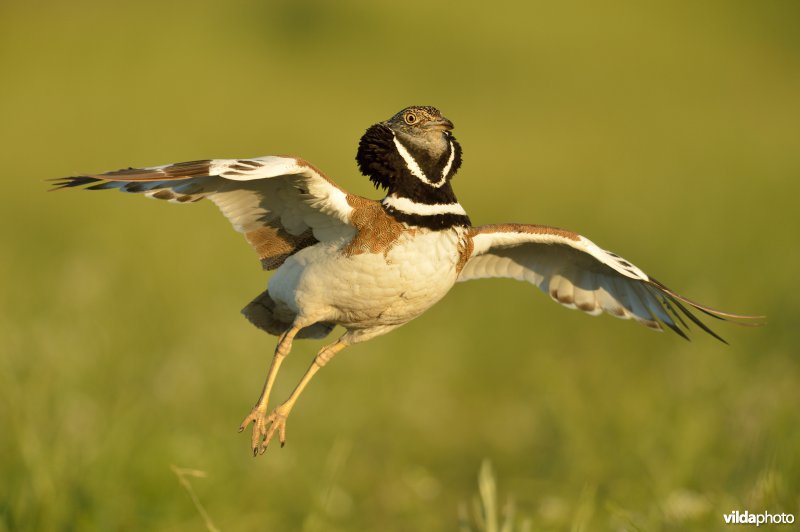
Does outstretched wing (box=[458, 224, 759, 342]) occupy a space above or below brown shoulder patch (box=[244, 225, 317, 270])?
below

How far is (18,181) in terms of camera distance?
22609 mm

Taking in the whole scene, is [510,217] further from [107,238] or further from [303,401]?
[303,401]

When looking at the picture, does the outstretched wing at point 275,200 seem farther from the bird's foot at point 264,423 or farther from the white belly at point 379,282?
the bird's foot at point 264,423

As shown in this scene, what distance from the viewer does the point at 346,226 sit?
15.8 feet

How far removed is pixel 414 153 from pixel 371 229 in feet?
1.29

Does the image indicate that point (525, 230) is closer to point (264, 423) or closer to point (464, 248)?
point (464, 248)

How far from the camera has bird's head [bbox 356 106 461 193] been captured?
4551 millimetres

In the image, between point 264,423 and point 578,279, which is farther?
point 578,279

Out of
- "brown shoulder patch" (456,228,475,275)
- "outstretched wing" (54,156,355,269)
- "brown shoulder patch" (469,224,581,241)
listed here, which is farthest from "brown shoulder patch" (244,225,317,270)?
"brown shoulder patch" (469,224,581,241)

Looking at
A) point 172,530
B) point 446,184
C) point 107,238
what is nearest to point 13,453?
point 172,530

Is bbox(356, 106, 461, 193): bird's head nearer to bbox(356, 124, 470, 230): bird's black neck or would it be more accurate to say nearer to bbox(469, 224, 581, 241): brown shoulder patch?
bbox(356, 124, 470, 230): bird's black neck

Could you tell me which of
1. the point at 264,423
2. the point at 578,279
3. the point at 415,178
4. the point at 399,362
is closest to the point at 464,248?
the point at 415,178

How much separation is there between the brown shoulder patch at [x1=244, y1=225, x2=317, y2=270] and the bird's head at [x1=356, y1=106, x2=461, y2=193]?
0.58 metres

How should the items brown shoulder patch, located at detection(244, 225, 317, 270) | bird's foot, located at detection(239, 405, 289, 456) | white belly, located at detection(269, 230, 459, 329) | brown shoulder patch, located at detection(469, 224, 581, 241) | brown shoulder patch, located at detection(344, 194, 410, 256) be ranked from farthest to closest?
brown shoulder patch, located at detection(469, 224, 581, 241) < brown shoulder patch, located at detection(244, 225, 317, 270) < brown shoulder patch, located at detection(344, 194, 410, 256) < white belly, located at detection(269, 230, 459, 329) < bird's foot, located at detection(239, 405, 289, 456)
